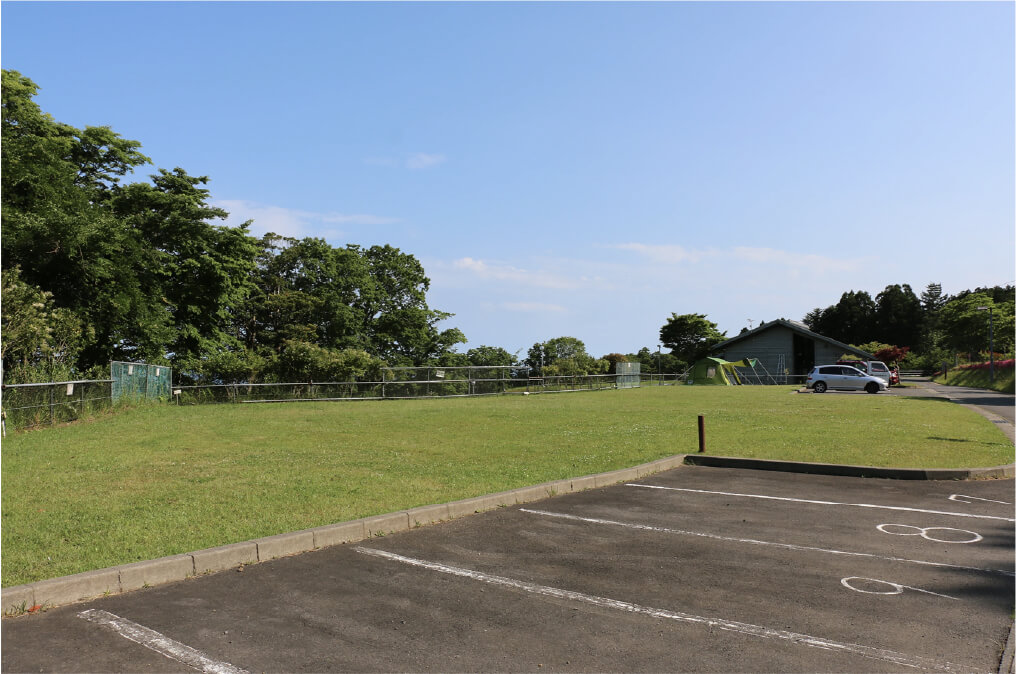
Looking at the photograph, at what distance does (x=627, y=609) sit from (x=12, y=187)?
111ft

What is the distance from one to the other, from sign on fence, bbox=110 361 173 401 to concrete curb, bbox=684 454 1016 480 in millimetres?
21004

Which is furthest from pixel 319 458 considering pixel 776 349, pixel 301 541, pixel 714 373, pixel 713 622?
pixel 776 349

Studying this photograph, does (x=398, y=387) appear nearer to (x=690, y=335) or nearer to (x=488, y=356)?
(x=488, y=356)

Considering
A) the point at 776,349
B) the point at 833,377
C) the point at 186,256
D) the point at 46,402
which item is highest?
the point at 186,256

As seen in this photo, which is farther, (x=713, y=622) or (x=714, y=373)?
(x=714, y=373)

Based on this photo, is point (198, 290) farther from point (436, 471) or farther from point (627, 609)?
point (627, 609)

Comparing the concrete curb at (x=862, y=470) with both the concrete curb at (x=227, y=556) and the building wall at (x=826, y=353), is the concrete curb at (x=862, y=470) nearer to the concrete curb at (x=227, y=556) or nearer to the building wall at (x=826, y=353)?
the concrete curb at (x=227, y=556)

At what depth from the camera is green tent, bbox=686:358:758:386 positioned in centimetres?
5766

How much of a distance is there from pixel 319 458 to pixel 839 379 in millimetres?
37829

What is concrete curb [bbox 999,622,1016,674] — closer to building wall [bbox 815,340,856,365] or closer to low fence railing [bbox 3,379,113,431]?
low fence railing [bbox 3,379,113,431]

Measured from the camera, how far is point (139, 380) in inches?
1057

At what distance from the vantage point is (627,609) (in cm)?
480

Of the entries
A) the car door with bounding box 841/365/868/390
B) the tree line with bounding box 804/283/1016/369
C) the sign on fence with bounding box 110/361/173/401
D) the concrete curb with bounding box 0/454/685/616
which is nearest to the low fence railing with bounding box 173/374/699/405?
the sign on fence with bounding box 110/361/173/401

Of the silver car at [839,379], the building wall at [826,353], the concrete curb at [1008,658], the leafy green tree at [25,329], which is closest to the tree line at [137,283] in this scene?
the leafy green tree at [25,329]
